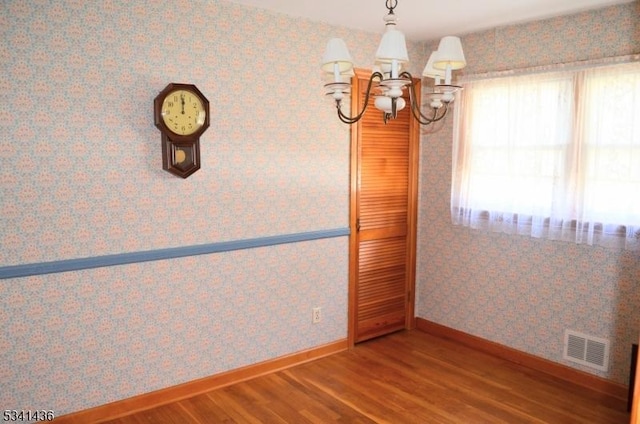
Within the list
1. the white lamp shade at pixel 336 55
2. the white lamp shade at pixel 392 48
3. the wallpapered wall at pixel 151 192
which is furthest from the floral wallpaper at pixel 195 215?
the white lamp shade at pixel 392 48

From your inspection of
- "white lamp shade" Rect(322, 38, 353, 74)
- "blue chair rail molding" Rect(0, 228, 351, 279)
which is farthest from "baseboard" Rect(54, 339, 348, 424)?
"white lamp shade" Rect(322, 38, 353, 74)

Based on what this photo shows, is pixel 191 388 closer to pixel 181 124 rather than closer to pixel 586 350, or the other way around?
pixel 181 124

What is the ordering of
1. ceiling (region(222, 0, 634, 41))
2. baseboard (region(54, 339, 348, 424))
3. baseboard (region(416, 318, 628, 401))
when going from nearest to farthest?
1. baseboard (region(54, 339, 348, 424))
2. ceiling (region(222, 0, 634, 41))
3. baseboard (region(416, 318, 628, 401))

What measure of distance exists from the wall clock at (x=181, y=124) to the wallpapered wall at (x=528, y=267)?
6.84 feet

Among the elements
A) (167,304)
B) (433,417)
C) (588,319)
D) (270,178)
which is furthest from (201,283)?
(588,319)

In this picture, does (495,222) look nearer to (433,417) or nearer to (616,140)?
(616,140)

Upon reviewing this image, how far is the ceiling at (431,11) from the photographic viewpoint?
303cm

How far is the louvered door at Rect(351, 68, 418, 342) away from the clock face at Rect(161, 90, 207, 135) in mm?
1271

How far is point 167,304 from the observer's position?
9.90 ft

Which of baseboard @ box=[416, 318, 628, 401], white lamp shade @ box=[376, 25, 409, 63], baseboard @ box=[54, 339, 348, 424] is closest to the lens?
white lamp shade @ box=[376, 25, 409, 63]

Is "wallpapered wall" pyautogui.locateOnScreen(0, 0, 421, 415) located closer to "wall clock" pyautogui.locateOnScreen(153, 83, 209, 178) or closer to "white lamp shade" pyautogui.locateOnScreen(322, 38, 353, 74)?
"wall clock" pyautogui.locateOnScreen(153, 83, 209, 178)

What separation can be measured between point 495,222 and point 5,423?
131 inches

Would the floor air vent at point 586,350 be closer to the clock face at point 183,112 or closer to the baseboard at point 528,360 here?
the baseboard at point 528,360

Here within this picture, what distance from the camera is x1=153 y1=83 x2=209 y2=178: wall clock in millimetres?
2834
